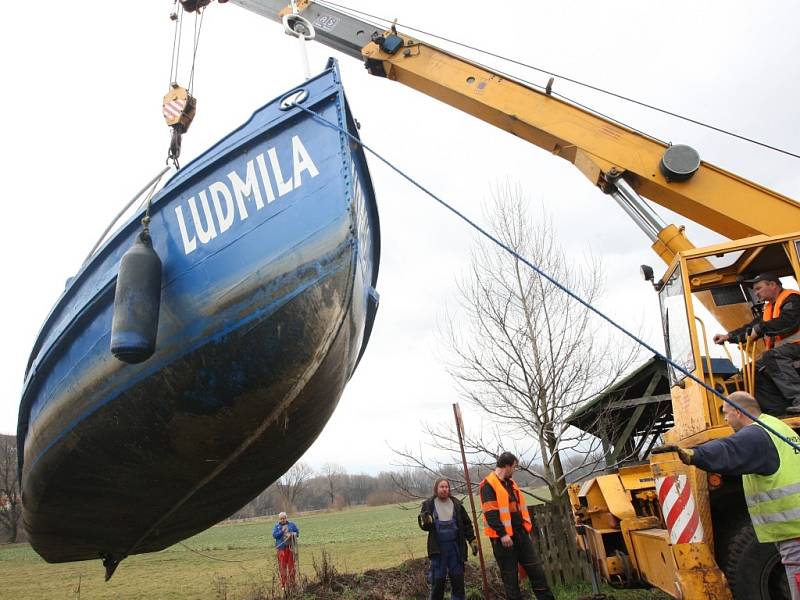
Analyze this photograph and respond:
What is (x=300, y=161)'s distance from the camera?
359 cm

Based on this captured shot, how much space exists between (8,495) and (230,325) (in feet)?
139

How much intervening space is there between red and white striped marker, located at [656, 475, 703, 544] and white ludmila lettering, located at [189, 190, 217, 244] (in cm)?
327

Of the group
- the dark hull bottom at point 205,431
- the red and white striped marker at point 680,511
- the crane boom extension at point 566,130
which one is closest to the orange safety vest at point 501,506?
the red and white striped marker at point 680,511

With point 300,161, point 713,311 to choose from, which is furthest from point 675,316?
point 300,161

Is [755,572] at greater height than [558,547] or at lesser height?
greater

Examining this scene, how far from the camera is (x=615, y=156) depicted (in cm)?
530

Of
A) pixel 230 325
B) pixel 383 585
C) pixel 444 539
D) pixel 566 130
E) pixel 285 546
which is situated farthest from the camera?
pixel 285 546

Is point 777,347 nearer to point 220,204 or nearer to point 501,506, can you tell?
point 501,506

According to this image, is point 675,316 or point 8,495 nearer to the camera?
point 675,316

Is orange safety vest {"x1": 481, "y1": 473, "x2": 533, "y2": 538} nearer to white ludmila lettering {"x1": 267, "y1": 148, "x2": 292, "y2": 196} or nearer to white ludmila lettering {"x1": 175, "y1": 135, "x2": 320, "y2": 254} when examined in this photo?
white ludmila lettering {"x1": 175, "y1": 135, "x2": 320, "y2": 254}

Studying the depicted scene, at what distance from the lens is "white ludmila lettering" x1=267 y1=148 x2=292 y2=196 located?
3586 millimetres

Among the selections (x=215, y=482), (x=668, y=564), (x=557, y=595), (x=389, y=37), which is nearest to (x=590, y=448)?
(x=557, y=595)

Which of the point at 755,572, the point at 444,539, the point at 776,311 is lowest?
the point at 755,572

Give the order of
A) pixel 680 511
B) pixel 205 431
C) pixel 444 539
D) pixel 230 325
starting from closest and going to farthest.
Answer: pixel 680 511
pixel 230 325
pixel 205 431
pixel 444 539
